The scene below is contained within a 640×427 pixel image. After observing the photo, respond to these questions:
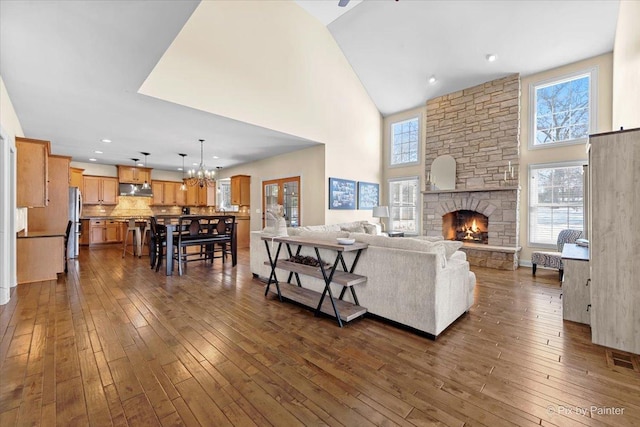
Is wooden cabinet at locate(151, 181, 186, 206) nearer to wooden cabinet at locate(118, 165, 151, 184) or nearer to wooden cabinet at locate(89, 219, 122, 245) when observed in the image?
wooden cabinet at locate(118, 165, 151, 184)

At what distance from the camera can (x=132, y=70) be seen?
3035 millimetres

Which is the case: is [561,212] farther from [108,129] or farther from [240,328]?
[108,129]

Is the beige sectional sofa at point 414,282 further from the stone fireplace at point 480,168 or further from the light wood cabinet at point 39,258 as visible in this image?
the light wood cabinet at point 39,258

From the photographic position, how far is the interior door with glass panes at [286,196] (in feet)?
22.5

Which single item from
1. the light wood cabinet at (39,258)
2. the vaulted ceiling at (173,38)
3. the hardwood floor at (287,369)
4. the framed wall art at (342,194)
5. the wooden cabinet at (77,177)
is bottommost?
the hardwood floor at (287,369)

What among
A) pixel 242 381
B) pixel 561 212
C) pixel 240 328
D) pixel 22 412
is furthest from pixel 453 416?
pixel 561 212

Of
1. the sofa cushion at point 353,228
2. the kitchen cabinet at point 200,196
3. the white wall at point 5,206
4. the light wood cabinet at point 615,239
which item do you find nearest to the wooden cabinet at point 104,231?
the kitchen cabinet at point 200,196

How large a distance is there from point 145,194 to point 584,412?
11.1 metres

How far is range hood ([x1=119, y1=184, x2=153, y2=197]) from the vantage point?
29.6 feet

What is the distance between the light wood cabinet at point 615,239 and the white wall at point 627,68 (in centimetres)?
108

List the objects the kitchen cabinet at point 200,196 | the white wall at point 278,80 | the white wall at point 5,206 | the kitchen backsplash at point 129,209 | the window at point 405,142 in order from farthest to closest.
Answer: the kitchen cabinet at point 200,196 → the kitchen backsplash at point 129,209 → the window at point 405,142 → the white wall at point 278,80 → the white wall at point 5,206

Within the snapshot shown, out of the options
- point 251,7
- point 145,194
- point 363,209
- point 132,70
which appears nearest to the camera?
point 132,70

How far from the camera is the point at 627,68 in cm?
341

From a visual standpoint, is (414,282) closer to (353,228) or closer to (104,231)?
(353,228)
